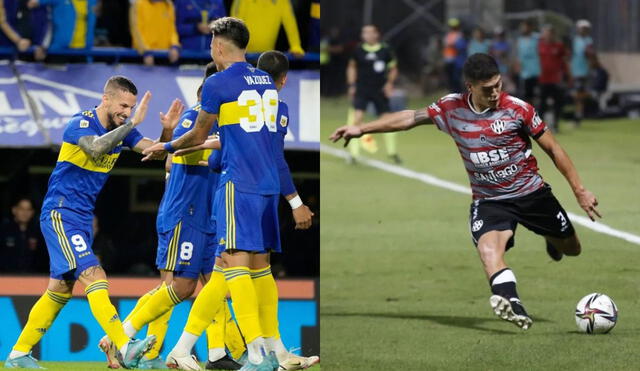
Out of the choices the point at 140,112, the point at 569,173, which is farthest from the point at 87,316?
the point at 569,173

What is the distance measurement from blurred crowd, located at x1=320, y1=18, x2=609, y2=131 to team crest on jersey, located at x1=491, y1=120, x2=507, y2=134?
594 inches

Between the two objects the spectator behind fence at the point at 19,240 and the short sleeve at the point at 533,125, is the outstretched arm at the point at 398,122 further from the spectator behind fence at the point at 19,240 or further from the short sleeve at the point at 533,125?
the spectator behind fence at the point at 19,240

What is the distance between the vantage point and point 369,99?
21.0 m

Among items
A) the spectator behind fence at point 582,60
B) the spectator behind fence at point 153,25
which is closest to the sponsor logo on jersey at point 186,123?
the spectator behind fence at point 153,25

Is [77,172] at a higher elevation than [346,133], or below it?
below

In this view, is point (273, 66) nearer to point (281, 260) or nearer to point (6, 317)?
point (6, 317)

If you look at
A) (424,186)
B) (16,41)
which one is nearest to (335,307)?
(16,41)

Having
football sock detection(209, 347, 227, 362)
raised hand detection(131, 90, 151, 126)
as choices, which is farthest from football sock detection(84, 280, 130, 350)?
raised hand detection(131, 90, 151, 126)

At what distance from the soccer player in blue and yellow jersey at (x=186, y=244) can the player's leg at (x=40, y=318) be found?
467 millimetres

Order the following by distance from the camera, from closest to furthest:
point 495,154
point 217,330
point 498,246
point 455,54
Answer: point 217,330
point 498,246
point 495,154
point 455,54

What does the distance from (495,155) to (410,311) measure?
206 cm

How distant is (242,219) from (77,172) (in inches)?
63.9

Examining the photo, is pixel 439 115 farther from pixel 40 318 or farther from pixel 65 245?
pixel 40 318

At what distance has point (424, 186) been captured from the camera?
18656 mm
